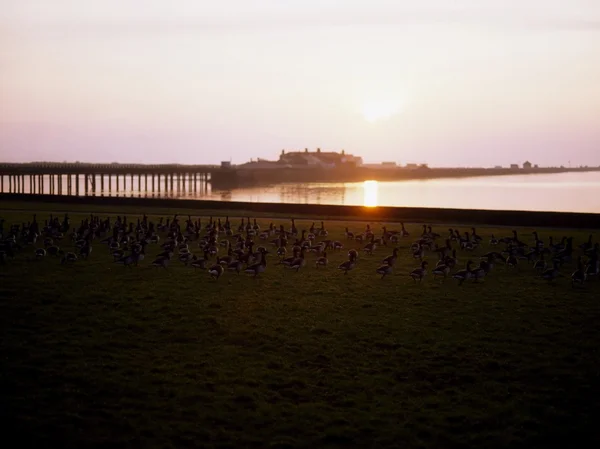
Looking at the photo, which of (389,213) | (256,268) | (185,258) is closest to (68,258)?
(185,258)

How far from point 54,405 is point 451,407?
7.54 metres

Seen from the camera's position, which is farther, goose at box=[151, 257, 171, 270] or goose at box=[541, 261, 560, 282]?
goose at box=[151, 257, 171, 270]

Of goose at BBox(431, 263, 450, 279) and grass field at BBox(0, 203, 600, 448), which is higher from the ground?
goose at BBox(431, 263, 450, 279)

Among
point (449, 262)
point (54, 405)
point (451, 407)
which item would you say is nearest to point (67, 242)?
point (449, 262)

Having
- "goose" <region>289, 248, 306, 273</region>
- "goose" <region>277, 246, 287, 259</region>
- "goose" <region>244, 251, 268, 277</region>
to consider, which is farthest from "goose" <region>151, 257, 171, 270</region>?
"goose" <region>277, 246, 287, 259</region>

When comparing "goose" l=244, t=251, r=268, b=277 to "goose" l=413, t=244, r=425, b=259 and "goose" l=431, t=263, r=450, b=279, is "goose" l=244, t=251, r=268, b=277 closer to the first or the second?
"goose" l=431, t=263, r=450, b=279

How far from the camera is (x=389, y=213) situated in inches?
2046

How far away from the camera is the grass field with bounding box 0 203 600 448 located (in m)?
11.1

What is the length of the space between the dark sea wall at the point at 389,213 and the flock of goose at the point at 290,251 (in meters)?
11.8

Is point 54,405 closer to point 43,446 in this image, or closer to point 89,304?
A: point 43,446

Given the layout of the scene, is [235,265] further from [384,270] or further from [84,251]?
[84,251]

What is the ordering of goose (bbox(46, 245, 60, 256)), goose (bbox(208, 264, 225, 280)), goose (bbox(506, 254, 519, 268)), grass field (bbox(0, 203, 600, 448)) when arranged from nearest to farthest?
1. grass field (bbox(0, 203, 600, 448))
2. goose (bbox(208, 264, 225, 280))
3. goose (bbox(506, 254, 519, 268))
4. goose (bbox(46, 245, 60, 256))

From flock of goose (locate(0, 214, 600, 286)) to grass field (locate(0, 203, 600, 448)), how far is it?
139 cm

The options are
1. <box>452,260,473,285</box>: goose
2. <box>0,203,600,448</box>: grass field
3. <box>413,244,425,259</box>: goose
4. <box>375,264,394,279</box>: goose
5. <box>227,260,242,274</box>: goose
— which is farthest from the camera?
<box>413,244,425,259</box>: goose
